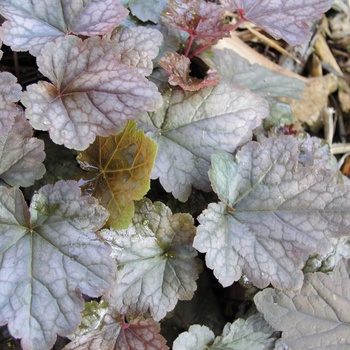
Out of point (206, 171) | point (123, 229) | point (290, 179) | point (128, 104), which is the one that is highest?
point (128, 104)

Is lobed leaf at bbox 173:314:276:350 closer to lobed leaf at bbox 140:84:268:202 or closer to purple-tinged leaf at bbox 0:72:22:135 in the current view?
lobed leaf at bbox 140:84:268:202

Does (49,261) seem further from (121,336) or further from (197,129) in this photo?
(197,129)

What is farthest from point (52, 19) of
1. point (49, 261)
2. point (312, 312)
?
point (312, 312)

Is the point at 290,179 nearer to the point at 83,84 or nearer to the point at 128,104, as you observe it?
the point at 128,104

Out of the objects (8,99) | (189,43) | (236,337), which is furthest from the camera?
(189,43)

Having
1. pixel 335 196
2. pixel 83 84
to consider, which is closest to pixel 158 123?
pixel 83 84

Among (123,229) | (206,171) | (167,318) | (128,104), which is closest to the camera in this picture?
(128,104)
